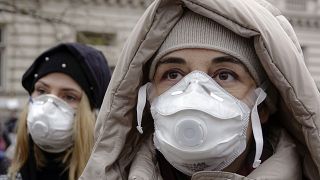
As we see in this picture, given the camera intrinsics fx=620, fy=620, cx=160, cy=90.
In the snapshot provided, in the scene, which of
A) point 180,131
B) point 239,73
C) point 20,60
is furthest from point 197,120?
point 20,60

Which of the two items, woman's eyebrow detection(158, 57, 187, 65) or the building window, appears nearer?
woman's eyebrow detection(158, 57, 187, 65)

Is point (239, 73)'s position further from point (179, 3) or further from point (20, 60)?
point (20, 60)

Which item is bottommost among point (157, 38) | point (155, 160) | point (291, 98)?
point (155, 160)

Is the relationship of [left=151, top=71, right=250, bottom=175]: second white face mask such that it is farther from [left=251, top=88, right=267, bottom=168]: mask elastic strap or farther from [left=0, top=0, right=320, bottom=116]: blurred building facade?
[left=0, top=0, right=320, bottom=116]: blurred building facade

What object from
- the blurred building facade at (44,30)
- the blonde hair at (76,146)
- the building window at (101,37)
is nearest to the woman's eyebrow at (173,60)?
the blonde hair at (76,146)

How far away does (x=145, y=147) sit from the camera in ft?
7.25

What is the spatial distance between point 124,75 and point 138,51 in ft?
0.32

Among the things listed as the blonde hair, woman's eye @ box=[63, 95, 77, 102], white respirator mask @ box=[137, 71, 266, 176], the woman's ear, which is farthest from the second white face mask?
woman's eye @ box=[63, 95, 77, 102]

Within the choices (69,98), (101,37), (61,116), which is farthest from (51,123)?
(101,37)

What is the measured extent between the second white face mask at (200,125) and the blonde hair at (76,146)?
59.8 inches

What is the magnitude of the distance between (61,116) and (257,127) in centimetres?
174

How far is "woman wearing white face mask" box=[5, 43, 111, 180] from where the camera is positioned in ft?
11.5

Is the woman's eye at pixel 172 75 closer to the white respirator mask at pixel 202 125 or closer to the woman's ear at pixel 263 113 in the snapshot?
the white respirator mask at pixel 202 125

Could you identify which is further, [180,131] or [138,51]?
[138,51]
